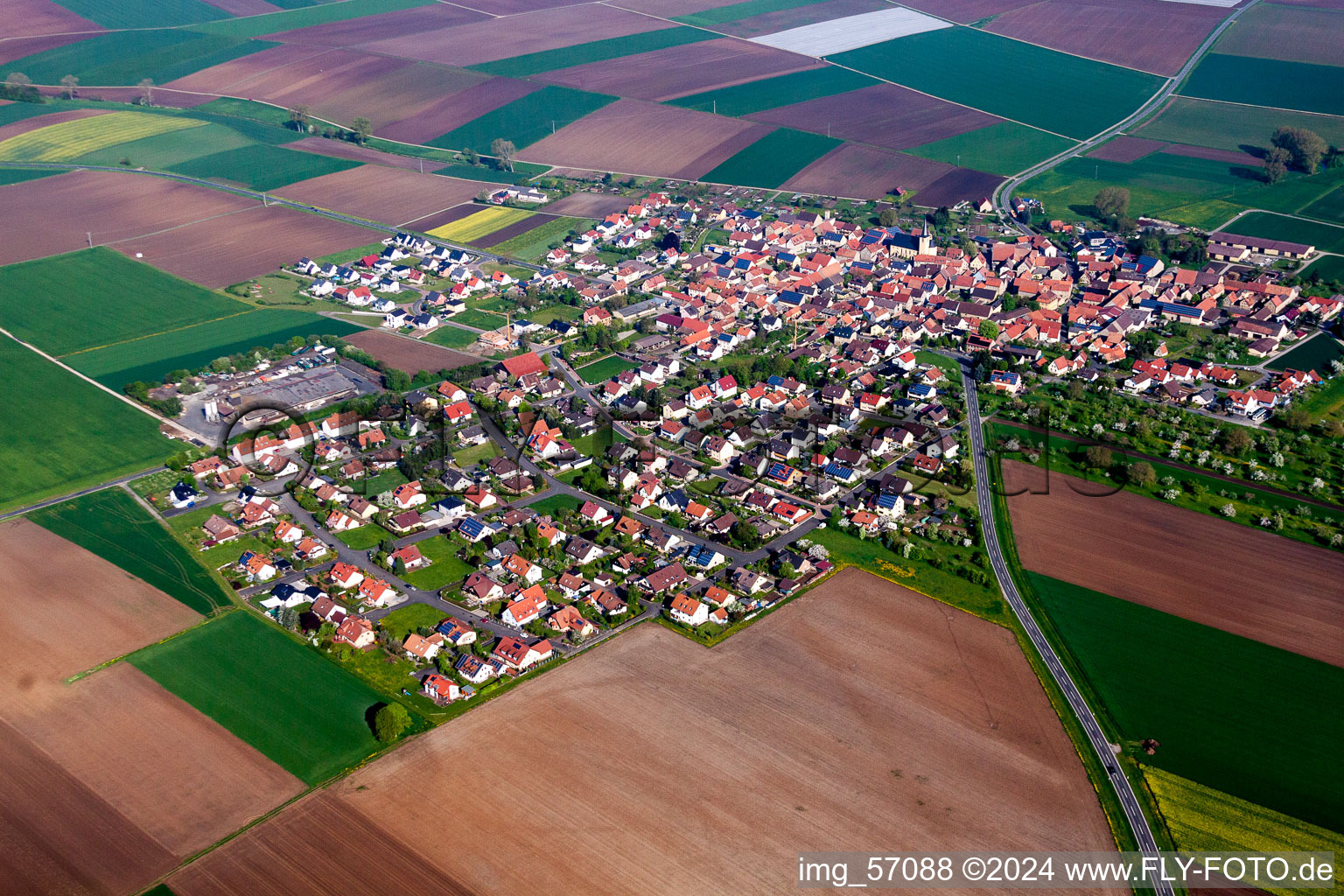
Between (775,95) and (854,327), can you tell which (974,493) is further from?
(775,95)

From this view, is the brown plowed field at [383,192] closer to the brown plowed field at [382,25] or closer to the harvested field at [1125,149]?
the brown plowed field at [382,25]

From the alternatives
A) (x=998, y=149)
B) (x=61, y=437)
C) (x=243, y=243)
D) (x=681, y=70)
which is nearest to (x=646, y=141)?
(x=681, y=70)

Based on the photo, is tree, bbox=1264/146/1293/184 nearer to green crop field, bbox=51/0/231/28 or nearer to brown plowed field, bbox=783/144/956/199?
brown plowed field, bbox=783/144/956/199

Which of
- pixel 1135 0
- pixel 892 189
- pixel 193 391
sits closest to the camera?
pixel 193 391

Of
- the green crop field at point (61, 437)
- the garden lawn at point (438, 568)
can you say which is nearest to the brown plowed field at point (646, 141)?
the green crop field at point (61, 437)

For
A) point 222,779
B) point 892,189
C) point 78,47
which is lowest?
point 222,779

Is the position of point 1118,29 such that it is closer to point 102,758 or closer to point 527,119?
point 527,119

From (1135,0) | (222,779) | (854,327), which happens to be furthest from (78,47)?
(1135,0)
